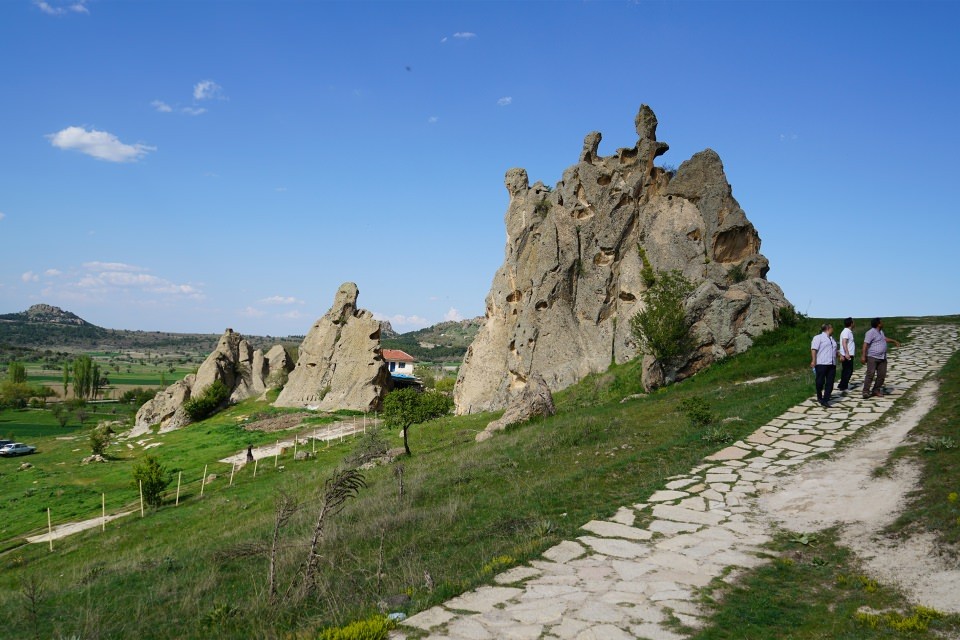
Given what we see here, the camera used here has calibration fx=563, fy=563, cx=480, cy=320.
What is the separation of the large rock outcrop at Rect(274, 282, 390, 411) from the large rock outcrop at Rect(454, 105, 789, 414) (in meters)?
9.47

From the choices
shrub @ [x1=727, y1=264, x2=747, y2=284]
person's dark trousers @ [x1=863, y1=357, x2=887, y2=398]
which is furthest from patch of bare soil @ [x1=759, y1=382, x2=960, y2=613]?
shrub @ [x1=727, y1=264, x2=747, y2=284]

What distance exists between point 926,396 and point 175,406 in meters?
63.0

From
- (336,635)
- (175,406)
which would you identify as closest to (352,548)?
(336,635)

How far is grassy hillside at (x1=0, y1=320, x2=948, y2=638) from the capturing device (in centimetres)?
676

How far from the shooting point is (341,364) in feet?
181

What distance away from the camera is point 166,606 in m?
7.79

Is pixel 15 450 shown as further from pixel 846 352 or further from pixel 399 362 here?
pixel 846 352

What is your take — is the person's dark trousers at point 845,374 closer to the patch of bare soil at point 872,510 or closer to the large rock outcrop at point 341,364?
the patch of bare soil at point 872,510

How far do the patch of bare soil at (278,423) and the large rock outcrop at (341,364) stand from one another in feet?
10.5

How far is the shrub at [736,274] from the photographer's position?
32.9 meters

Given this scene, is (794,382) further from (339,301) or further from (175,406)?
(175,406)

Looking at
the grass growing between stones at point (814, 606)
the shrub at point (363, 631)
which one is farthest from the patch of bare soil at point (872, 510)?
the shrub at point (363, 631)

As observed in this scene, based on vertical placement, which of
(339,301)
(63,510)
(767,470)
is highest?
(339,301)

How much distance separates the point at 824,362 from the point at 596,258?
27.8 metres
